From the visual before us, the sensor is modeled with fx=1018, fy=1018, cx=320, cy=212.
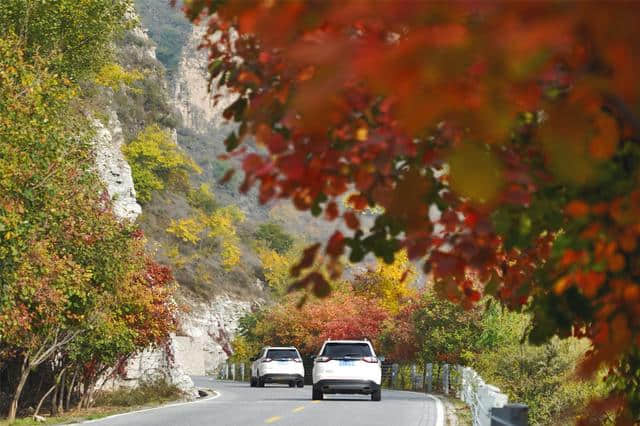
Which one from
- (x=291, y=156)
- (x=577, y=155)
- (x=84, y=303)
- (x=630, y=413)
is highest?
(x=84, y=303)

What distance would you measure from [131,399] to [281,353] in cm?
1454

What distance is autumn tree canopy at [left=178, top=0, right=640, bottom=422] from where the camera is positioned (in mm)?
1945

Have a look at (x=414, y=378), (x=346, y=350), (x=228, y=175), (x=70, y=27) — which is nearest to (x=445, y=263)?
(x=228, y=175)

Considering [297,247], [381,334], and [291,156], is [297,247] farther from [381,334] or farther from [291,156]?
[291,156]

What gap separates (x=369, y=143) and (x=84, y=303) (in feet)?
62.1

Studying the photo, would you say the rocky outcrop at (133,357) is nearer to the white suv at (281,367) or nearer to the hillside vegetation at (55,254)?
the hillside vegetation at (55,254)

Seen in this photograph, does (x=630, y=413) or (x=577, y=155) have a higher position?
(x=577, y=155)

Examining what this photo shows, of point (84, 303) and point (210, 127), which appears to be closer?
point (84, 303)

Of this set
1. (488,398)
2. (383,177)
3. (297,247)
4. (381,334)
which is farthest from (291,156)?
(297,247)

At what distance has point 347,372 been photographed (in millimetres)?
26812

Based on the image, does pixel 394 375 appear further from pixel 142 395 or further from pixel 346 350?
pixel 142 395

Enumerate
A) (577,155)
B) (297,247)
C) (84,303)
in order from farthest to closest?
(297,247), (84,303), (577,155)

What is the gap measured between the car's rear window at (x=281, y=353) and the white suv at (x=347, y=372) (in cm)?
1451

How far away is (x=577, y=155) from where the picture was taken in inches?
86.9
